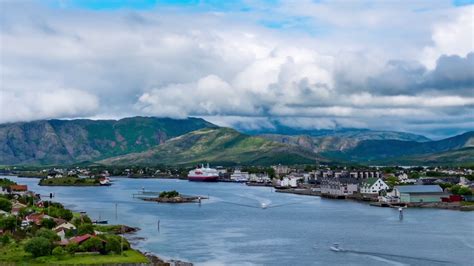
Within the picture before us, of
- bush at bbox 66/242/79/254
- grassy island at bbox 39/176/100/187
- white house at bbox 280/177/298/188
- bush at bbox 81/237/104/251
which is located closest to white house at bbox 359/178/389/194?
white house at bbox 280/177/298/188

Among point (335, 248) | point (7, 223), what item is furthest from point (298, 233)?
point (7, 223)

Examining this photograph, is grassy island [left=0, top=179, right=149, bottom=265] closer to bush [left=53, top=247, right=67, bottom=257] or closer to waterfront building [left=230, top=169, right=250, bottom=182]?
bush [left=53, top=247, right=67, bottom=257]

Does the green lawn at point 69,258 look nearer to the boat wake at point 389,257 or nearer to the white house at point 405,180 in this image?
the boat wake at point 389,257

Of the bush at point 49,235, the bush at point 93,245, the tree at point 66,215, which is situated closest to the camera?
the bush at point 93,245

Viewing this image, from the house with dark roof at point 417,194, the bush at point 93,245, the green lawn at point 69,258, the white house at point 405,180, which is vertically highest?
the white house at point 405,180

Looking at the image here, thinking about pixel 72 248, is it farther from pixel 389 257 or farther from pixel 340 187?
pixel 340 187

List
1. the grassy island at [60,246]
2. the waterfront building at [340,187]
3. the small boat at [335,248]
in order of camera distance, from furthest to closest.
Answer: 1. the waterfront building at [340,187]
2. the small boat at [335,248]
3. the grassy island at [60,246]

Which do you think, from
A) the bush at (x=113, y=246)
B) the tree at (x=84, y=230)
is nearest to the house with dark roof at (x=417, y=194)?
the tree at (x=84, y=230)

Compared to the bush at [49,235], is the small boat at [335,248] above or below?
below
